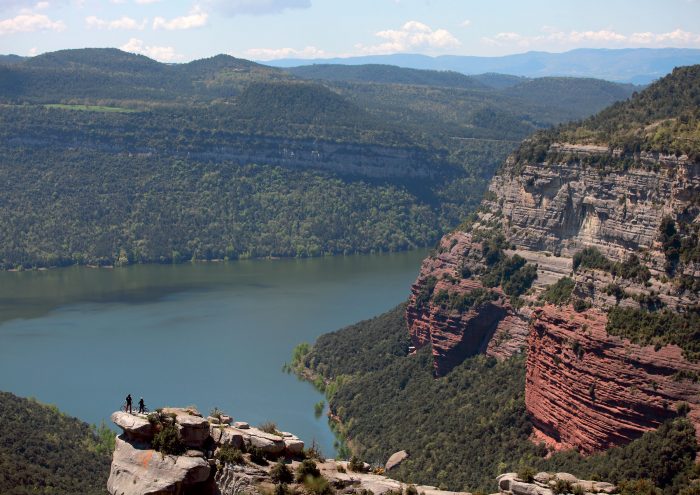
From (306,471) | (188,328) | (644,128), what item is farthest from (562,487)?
(188,328)

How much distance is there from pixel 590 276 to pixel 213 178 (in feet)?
399

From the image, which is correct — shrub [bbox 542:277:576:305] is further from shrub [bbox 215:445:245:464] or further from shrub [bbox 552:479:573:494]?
shrub [bbox 215:445:245:464]

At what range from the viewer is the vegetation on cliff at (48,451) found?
48.0 meters

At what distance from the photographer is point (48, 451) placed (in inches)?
2192

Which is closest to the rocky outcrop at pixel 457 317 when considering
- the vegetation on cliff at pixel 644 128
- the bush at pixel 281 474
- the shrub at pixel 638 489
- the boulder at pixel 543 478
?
the vegetation on cliff at pixel 644 128

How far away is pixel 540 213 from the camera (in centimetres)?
6888

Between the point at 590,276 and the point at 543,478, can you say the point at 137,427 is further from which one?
the point at 590,276

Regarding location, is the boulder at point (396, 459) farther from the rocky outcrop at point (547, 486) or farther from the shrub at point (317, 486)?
the shrub at point (317, 486)

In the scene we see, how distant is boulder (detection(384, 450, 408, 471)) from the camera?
61.4m

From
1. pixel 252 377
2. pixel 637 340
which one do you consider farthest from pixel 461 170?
pixel 637 340

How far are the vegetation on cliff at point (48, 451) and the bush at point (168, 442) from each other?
16.2 metres

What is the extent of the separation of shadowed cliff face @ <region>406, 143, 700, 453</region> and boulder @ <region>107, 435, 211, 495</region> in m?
22.6

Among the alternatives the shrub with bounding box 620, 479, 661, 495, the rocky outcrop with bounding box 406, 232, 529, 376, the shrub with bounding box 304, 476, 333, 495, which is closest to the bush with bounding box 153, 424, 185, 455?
the shrub with bounding box 304, 476, 333, 495

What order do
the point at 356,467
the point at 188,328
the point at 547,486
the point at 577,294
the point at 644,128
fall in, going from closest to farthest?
the point at 547,486
the point at 356,467
the point at 577,294
the point at 644,128
the point at 188,328
